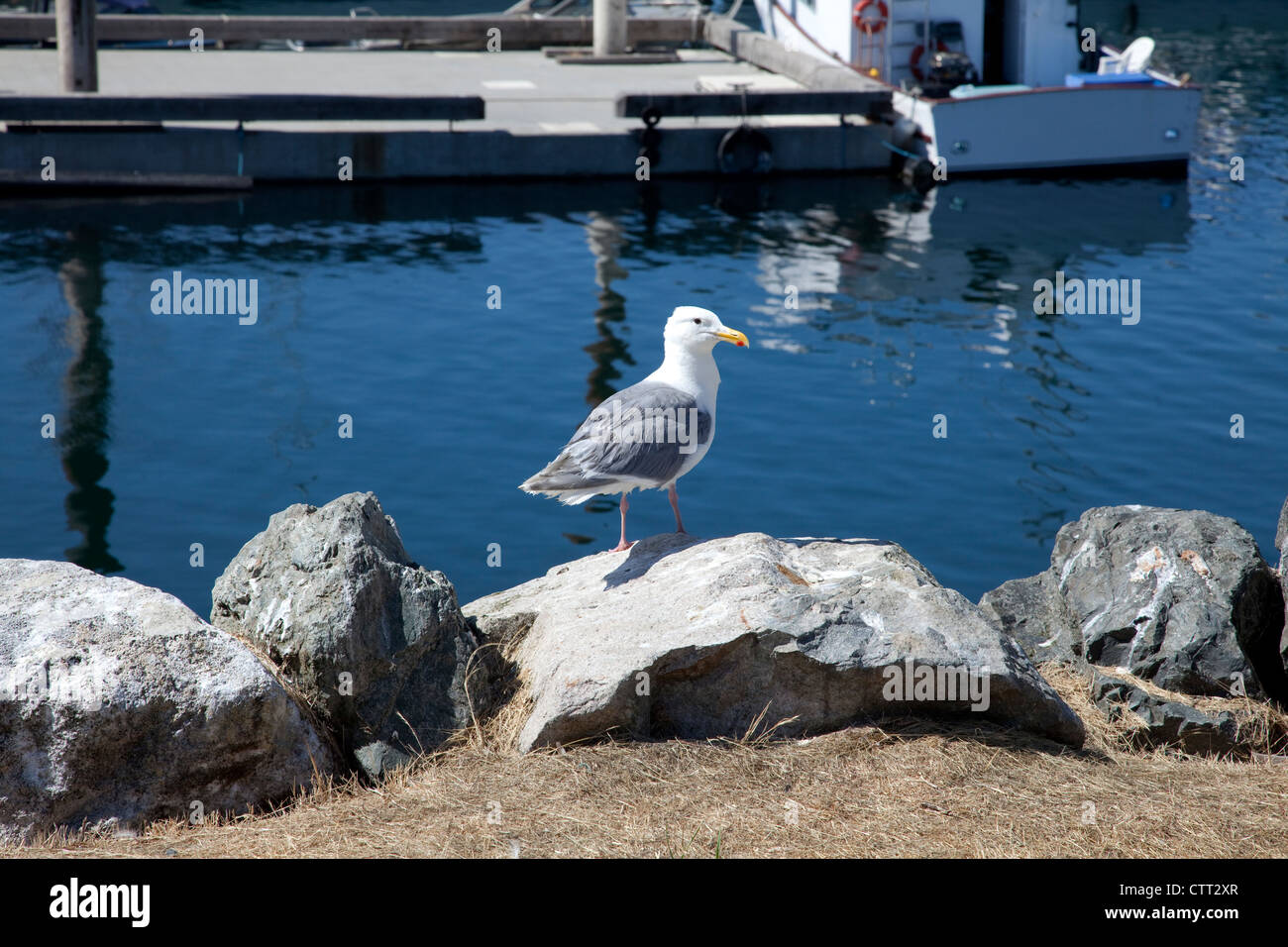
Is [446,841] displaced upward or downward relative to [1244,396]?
downward

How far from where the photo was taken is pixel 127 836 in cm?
589

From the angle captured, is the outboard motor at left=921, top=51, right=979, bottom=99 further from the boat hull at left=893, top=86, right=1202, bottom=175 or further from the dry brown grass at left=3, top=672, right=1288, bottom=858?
the dry brown grass at left=3, top=672, right=1288, bottom=858

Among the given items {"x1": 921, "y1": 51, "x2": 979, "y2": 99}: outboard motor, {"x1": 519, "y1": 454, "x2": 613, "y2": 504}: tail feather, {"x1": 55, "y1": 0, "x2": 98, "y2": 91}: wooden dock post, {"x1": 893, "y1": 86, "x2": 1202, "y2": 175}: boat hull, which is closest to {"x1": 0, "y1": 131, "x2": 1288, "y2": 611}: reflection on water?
{"x1": 893, "y1": 86, "x2": 1202, "y2": 175}: boat hull

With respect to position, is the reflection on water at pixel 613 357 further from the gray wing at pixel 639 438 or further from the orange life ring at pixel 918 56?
the gray wing at pixel 639 438

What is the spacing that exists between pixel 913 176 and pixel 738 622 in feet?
69.4

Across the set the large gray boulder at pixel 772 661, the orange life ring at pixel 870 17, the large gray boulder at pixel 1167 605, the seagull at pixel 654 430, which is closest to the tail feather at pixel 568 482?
the seagull at pixel 654 430

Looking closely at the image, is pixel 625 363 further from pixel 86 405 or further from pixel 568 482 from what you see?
pixel 568 482

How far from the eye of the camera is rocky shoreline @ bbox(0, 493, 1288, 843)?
600cm

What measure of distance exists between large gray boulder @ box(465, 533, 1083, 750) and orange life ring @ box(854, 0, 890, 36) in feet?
74.8

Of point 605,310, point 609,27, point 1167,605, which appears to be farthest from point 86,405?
point 609,27

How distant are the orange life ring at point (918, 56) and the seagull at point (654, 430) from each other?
21.5 metres

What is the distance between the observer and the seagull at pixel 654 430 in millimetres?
7324
